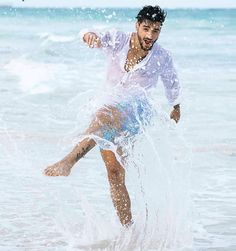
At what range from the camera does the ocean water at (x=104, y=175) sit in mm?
5391

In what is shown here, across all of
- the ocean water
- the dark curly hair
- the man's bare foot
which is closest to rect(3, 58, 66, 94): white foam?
the ocean water

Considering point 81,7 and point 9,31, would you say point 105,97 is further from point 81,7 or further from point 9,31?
point 81,7

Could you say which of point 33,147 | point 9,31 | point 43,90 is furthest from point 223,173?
point 9,31

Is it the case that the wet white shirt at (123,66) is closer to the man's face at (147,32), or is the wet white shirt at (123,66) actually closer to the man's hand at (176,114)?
the man's face at (147,32)

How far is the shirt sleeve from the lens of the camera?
5.14 m

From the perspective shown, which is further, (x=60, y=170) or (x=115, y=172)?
(x=115, y=172)

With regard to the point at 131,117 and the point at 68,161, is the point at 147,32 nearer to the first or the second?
the point at 131,117

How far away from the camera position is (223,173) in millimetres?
7328

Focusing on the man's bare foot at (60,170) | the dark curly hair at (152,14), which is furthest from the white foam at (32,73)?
the man's bare foot at (60,170)

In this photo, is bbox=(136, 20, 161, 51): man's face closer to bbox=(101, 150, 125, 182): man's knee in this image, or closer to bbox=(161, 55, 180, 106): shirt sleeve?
bbox=(161, 55, 180, 106): shirt sleeve

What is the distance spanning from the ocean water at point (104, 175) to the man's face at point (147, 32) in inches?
16.2

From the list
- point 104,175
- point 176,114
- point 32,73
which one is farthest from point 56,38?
point 176,114

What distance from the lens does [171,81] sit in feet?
17.2

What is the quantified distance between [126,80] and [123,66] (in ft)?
0.28
